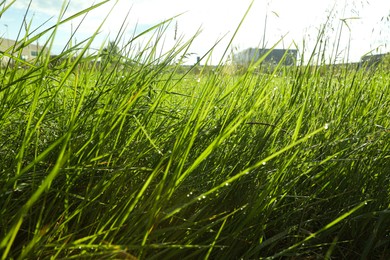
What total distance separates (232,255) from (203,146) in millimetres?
328

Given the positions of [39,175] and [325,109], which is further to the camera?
[325,109]

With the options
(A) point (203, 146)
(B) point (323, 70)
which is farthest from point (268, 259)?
(B) point (323, 70)

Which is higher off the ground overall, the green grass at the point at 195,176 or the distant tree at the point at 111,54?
the distant tree at the point at 111,54

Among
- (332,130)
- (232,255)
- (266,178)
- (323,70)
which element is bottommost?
(232,255)

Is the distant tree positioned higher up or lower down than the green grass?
higher up

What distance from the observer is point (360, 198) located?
47.8 inches

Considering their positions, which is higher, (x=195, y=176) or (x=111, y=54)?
(x=111, y=54)

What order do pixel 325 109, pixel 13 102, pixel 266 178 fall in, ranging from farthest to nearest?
pixel 325 109
pixel 266 178
pixel 13 102

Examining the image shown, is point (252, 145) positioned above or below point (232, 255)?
above

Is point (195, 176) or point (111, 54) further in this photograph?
point (111, 54)

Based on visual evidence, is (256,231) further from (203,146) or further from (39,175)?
(39,175)

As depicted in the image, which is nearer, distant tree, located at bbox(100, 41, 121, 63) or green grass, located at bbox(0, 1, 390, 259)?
green grass, located at bbox(0, 1, 390, 259)

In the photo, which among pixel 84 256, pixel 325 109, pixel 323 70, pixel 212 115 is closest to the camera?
pixel 84 256

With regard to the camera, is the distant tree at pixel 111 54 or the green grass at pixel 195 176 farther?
the distant tree at pixel 111 54
